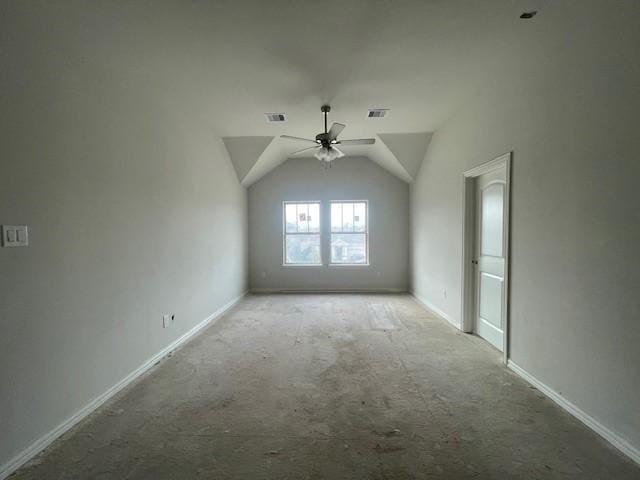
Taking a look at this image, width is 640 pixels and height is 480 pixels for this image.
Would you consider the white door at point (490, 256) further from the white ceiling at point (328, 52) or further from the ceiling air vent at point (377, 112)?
the ceiling air vent at point (377, 112)

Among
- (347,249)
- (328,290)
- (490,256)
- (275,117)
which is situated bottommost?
(328,290)

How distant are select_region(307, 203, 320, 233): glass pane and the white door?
353 centimetres

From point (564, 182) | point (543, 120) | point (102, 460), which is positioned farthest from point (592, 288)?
point (102, 460)

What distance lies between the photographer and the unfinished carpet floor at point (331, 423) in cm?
166

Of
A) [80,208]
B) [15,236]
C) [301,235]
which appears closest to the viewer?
[15,236]

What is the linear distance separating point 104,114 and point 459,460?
11.1 feet

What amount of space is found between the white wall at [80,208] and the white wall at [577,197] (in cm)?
309

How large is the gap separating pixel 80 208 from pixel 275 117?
8.92ft

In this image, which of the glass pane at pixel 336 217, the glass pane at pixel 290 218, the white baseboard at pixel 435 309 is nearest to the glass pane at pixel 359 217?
the glass pane at pixel 336 217

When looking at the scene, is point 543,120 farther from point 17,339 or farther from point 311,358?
point 17,339

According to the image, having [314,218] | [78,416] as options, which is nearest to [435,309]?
[314,218]

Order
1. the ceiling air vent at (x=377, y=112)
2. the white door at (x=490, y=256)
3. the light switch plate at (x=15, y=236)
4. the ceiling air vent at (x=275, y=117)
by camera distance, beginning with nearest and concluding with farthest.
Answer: the light switch plate at (x=15, y=236), the white door at (x=490, y=256), the ceiling air vent at (x=377, y=112), the ceiling air vent at (x=275, y=117)

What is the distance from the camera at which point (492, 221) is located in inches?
132

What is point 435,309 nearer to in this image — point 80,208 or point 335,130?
point 335,130
